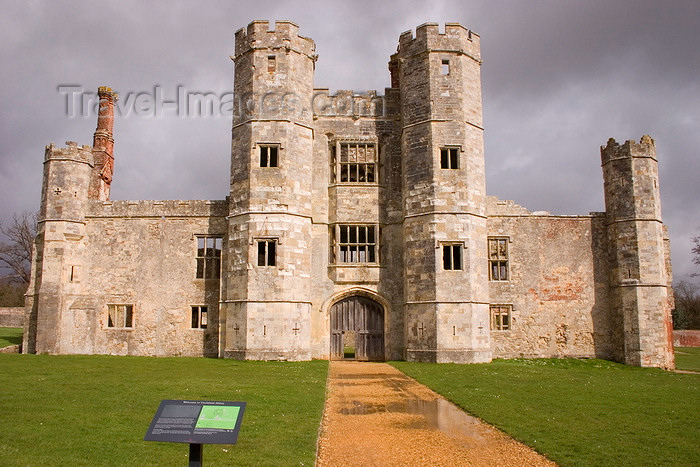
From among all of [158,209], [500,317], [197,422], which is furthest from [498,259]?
[197,422]

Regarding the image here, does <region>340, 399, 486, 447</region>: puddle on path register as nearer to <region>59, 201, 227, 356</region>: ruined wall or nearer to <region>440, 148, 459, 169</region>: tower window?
<region>440, 148, 459, 169</region>: tower window

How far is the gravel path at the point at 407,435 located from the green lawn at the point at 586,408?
1.23ft

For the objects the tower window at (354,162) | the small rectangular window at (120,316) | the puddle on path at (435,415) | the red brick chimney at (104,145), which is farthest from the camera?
the red brick chimney at (104,145)

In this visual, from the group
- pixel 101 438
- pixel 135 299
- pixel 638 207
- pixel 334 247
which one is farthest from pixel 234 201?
pixel 638 207

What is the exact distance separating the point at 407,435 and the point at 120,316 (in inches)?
662

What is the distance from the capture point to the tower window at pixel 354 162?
22.1 meters

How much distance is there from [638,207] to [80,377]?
65.7 ft

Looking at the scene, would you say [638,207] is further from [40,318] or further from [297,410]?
[40,318]

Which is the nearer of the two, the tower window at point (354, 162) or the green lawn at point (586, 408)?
the green lawn at point (586, 408)

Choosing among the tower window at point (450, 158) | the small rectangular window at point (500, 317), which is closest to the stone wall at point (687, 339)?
the small rectangular window at point (500, 317)

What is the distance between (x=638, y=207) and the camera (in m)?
21.4

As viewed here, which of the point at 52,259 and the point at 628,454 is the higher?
the point at 52,259

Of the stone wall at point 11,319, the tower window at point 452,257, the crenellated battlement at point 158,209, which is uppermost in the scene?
the crenellated battlement at point 158,209

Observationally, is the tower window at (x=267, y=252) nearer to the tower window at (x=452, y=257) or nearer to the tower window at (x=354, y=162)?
the tower window at (x=354, y=162)
